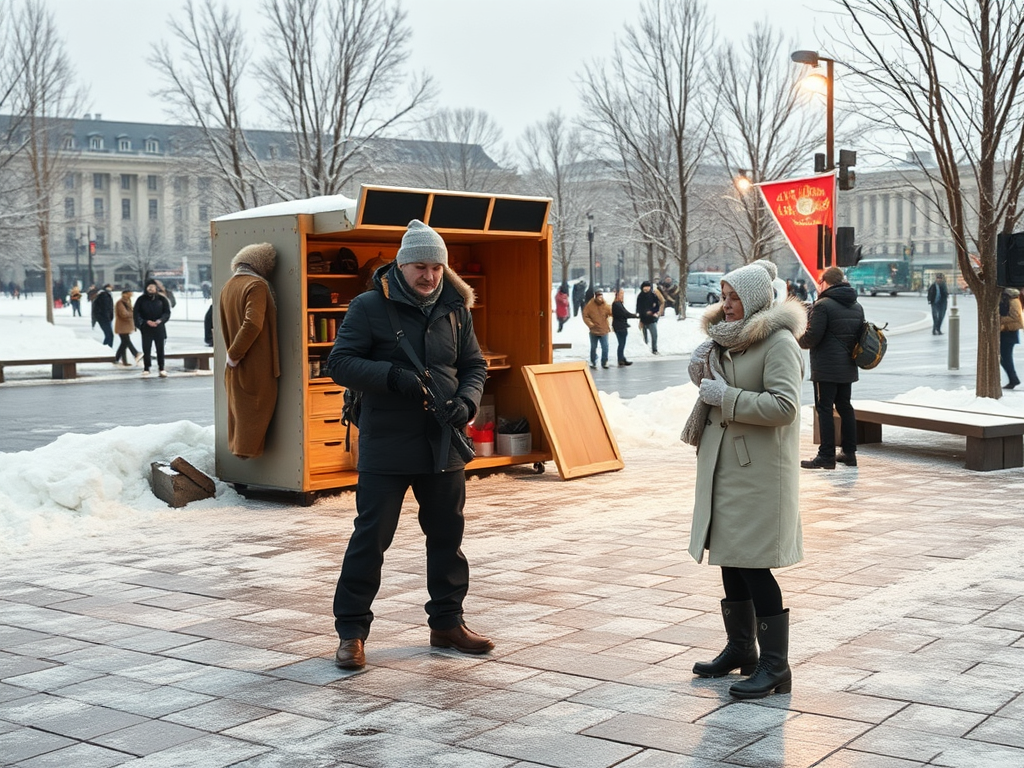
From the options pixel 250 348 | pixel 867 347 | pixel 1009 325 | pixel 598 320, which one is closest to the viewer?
pixel 250 348

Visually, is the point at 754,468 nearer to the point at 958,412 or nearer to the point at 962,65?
the point at 958,412

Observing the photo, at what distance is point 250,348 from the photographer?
32.3 feet

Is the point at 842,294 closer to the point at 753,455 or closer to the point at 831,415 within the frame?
the point at 831,415

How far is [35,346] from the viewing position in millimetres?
29594

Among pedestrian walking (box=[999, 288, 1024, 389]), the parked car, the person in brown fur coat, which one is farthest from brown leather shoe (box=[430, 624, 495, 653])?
the parked car

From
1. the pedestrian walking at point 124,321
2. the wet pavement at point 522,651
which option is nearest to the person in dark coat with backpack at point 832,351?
the wet pavement at point 522,651

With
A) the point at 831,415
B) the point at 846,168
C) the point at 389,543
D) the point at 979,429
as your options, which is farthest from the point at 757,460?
the point at 846,168

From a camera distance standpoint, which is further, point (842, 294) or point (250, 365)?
point (842, 294)

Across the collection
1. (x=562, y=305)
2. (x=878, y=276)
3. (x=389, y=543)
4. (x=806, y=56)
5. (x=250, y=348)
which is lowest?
(x=389, y=543)

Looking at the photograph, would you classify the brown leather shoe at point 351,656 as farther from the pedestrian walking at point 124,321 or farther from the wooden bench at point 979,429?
the pedestrian walking at point 124,321

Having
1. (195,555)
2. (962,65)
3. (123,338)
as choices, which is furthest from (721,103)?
(195,555)

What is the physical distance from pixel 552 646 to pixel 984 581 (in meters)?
2.64

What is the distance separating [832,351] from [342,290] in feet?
14.3

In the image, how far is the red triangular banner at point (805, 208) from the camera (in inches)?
673
